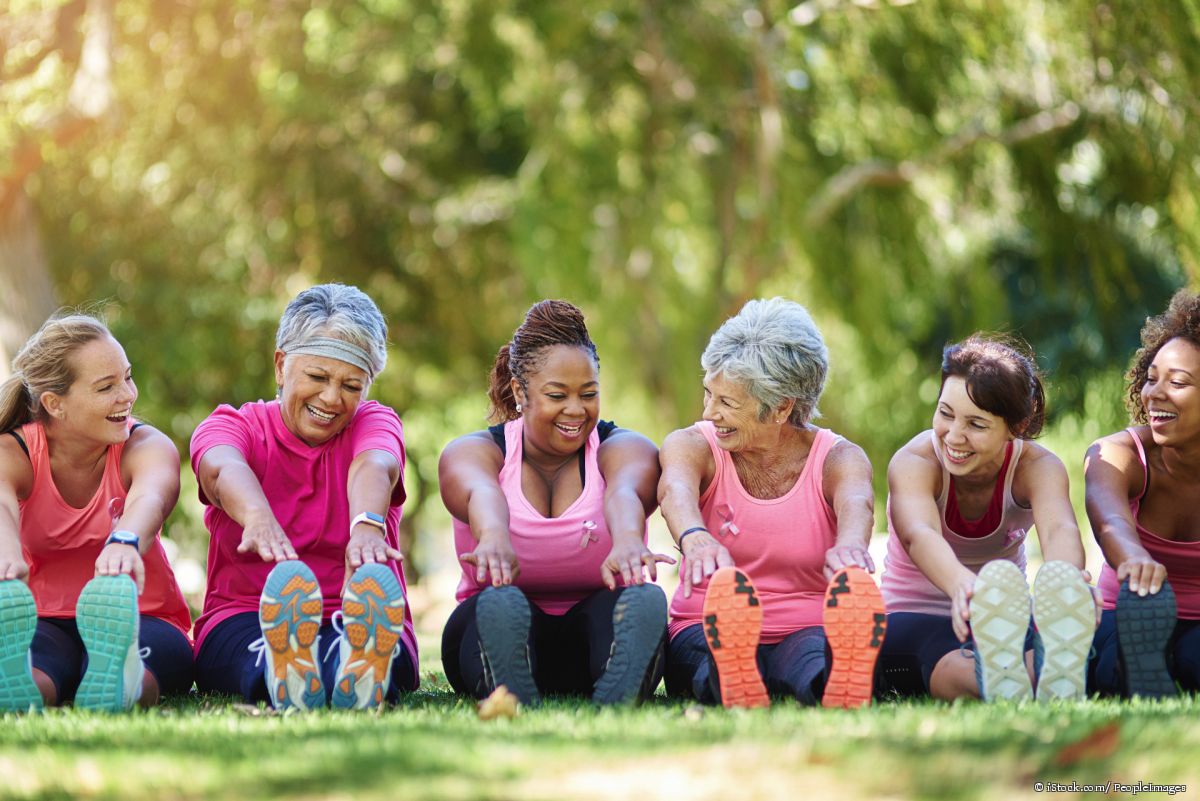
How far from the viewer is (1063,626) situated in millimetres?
3586

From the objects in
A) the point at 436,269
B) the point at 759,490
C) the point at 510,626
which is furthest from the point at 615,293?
the point at 510,626

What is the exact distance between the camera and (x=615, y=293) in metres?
10.9

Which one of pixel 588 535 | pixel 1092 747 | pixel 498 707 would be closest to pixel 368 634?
pixel 498 707

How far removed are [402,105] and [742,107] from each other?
3.95m

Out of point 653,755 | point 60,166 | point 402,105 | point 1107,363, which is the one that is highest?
point 402,105

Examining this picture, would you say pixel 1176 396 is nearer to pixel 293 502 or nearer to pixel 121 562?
pixel 293 502

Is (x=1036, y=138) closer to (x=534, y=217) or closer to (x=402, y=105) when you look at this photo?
(x=534, y=217)

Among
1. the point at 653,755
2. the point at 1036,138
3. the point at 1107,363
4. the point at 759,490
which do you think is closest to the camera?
the point at 653,755

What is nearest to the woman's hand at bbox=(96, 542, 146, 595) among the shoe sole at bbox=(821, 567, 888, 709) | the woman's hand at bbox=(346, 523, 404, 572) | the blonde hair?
the woman's hand at bbox=(346, 523, 404, 572)

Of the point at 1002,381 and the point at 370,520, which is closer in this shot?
the point at 370,520

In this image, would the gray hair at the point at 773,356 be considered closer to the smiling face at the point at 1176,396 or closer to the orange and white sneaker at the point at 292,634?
the smiling face at the point at 1176,396

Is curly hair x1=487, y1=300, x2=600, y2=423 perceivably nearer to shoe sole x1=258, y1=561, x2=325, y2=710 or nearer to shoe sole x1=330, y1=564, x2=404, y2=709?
shoe sole x1=330, y1=564, x2=404, y2=709

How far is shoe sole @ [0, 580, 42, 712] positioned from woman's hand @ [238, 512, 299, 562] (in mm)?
572

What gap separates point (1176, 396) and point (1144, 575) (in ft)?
2.42
